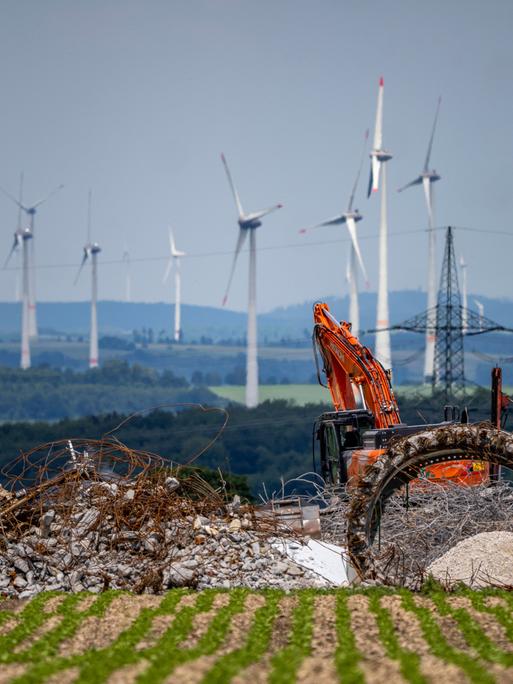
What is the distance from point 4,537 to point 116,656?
6720 millimetres

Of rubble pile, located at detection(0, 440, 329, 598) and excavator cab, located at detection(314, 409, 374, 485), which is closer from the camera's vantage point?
rubble pile, located at detection(0, 440, 329, 598)

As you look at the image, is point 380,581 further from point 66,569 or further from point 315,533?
point 66,569

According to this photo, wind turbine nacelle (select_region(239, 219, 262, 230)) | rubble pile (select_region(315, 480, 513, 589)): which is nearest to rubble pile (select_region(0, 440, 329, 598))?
rubble pile (select_region(315, 480, 513, 589))

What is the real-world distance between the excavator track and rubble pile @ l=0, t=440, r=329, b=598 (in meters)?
1.08

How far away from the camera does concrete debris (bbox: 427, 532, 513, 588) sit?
17.2 m

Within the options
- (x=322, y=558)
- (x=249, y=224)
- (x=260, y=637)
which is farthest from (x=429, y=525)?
(x=249, y=224)

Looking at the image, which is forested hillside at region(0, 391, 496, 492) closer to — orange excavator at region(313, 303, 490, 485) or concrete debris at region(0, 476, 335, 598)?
orange excavator at region(313, 303, 490, 485)

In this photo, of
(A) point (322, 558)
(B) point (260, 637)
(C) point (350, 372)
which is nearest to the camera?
(B) point (260, 637)

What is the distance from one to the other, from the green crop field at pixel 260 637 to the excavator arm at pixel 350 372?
42.8 ft

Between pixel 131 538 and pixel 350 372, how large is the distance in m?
12.4

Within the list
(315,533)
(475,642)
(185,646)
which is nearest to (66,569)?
(315,533)

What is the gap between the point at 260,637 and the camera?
13422 mm

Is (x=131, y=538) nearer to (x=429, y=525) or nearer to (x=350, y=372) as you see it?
(x=429, y=525)

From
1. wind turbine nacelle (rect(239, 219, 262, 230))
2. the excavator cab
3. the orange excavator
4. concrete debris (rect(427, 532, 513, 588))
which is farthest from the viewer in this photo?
wind turbine nacelle (rect(239, 219, 262, 230))
